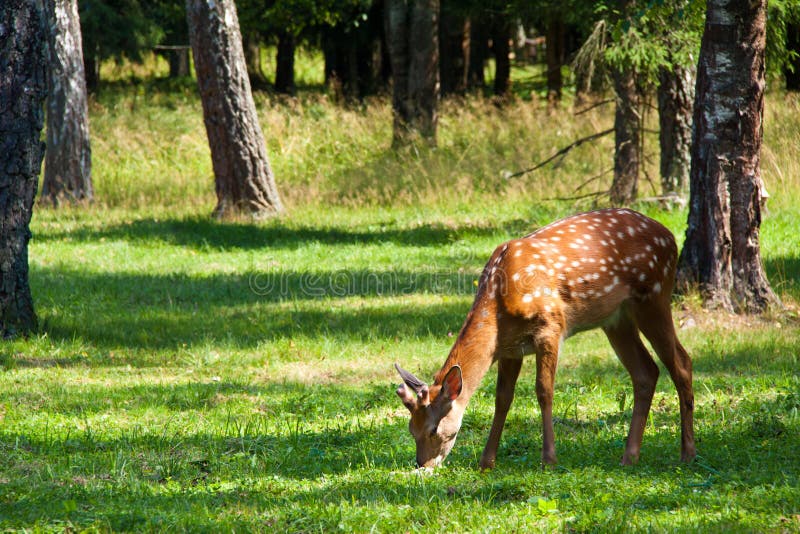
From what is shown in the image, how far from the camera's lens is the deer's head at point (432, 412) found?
5809 mm

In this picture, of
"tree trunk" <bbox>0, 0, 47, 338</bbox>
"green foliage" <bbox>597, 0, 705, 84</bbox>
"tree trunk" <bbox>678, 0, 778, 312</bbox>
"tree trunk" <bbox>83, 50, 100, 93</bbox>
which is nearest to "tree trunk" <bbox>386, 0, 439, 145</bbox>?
"green foliage" <bbox>597, 0, 705, 84</bbox>

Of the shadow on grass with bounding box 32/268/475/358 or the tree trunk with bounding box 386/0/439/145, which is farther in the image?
the tree trunk with bounding box 386/0/439/145

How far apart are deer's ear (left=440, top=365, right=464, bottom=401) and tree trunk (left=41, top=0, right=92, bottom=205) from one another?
49.1 ft

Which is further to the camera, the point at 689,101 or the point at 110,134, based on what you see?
the point at 110,134

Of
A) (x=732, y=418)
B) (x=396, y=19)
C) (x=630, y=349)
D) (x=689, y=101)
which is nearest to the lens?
(x=630, y=349)

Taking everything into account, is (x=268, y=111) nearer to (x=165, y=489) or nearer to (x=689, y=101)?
(x=689, y=101)

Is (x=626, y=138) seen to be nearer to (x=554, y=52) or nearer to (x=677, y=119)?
Result: (x=677, y=119)

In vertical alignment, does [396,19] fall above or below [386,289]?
above

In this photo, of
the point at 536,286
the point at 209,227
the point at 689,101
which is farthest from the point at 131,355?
the point at 689,101

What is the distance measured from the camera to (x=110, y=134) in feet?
80.4

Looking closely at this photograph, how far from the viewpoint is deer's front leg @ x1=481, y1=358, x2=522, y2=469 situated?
6.17 metres

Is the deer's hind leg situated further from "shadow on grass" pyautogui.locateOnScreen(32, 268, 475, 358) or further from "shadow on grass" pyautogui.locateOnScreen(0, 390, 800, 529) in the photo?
"shadow on grass" pyautogui.locateOnScreen(32, 268, 475, 358)

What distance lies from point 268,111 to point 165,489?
20.4 meters

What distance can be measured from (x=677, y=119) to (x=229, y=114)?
297 inches
